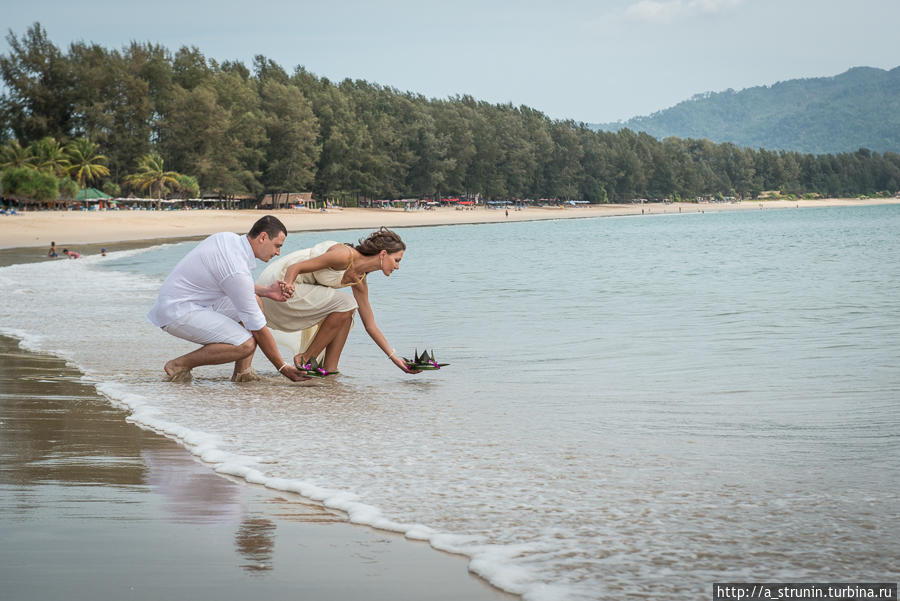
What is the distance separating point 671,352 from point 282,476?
236 inches

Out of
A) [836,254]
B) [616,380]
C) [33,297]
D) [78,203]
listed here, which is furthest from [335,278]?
→ [78,203]

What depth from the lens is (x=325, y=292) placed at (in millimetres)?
7082

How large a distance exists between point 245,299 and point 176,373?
3.58 ft

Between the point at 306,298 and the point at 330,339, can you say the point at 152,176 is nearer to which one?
the point at 330,339

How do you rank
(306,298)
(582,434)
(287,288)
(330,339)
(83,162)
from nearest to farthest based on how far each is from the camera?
(582,434), (287,288), (306,298), (330,339), (83,162)

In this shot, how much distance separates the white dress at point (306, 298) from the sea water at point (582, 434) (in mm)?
520

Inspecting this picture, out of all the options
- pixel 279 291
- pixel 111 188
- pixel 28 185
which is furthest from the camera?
pixel 111 188

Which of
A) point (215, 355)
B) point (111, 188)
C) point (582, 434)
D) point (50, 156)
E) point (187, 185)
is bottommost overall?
point (582, 434)

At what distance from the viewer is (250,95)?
97.1 meters

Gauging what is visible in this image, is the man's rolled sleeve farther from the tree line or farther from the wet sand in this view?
the tree line

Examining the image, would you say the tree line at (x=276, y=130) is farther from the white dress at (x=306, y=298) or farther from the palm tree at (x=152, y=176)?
the white dress at (x=306, y=298)

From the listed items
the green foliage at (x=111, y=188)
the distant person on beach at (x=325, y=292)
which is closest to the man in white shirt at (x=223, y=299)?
the distant person on beach at (x=325, y=292)

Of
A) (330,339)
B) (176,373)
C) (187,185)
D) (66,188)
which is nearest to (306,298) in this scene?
(330,339)

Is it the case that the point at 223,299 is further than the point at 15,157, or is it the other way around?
the point at 15,157
